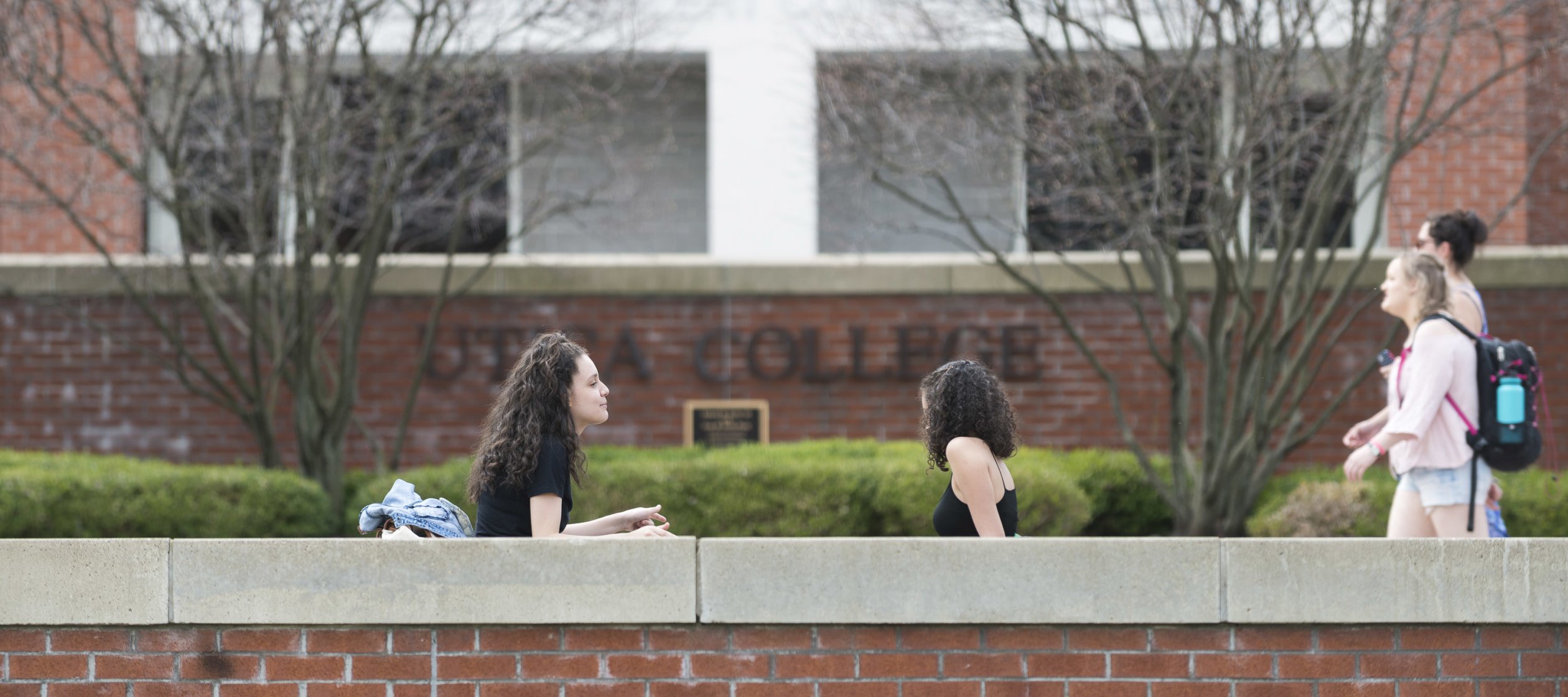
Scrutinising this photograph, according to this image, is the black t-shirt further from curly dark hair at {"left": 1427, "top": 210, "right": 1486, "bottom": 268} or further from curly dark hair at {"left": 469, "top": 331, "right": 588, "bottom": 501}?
curly dark hair at {"left": 1427, "top": 210, "right": 1486, "bottom": 268}

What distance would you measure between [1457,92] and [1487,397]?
538cm

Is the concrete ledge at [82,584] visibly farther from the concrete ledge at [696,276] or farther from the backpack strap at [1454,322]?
the concrete ledge at [696,276]

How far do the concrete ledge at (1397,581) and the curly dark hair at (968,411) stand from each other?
0.79 metres

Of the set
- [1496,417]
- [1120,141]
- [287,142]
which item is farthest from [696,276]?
[1496,417]

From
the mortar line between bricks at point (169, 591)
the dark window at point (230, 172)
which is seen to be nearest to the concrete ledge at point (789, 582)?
the mortar line between bricks at point (169, 591)

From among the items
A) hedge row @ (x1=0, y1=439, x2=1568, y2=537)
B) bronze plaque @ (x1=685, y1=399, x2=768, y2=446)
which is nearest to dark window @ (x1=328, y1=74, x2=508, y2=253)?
bronze plaque @ (x1=685, y1=399, x2=768, y2=446)

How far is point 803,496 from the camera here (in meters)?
7.87

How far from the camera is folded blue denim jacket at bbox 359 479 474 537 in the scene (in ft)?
15.4

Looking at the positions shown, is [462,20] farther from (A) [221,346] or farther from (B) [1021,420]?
(B) [1021,420]

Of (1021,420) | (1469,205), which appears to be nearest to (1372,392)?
(1469,205)

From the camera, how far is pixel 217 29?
8.66 m

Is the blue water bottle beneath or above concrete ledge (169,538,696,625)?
above

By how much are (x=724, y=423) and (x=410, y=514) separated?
5547 mm

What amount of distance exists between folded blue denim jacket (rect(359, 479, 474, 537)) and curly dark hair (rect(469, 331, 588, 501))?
210 mm
